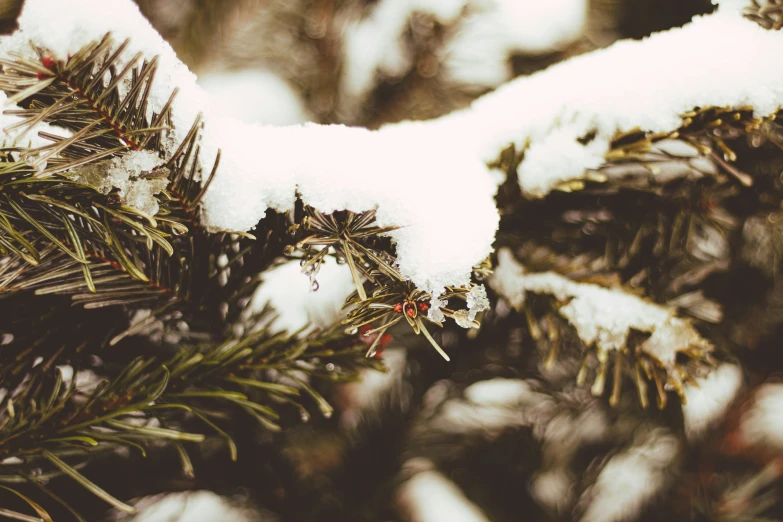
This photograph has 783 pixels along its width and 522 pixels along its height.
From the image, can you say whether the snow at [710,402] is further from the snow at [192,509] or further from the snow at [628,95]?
the snow at [192,509]

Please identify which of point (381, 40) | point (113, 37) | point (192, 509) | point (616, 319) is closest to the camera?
point (113, 37)

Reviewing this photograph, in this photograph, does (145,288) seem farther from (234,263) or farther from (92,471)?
(92,471)

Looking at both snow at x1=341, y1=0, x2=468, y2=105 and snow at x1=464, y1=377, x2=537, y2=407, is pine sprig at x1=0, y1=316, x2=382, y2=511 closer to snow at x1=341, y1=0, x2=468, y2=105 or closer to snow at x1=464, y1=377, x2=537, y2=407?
snow at x1=464, y1=377, x2=537, y2=407

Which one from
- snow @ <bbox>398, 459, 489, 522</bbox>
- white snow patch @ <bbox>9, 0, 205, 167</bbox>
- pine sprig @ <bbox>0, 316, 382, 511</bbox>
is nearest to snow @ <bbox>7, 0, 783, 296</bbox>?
white snow patch @ <bbox>9, 0, 205, 167</bbox>

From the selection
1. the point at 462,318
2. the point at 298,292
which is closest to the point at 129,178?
the point at 462,318

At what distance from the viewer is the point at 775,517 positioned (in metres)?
0.79

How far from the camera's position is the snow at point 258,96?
3.21 ft

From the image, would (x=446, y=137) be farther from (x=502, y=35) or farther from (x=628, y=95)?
(x=502, y=35)

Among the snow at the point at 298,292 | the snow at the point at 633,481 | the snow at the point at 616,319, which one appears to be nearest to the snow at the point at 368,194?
the snow at the point at 616,319

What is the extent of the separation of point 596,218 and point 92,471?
1.97 feet

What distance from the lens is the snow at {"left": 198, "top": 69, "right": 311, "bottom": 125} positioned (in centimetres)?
98

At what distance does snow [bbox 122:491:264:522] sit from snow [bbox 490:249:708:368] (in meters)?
0.47

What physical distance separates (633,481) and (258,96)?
49.1 inches

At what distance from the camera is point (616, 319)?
1.37 ft
